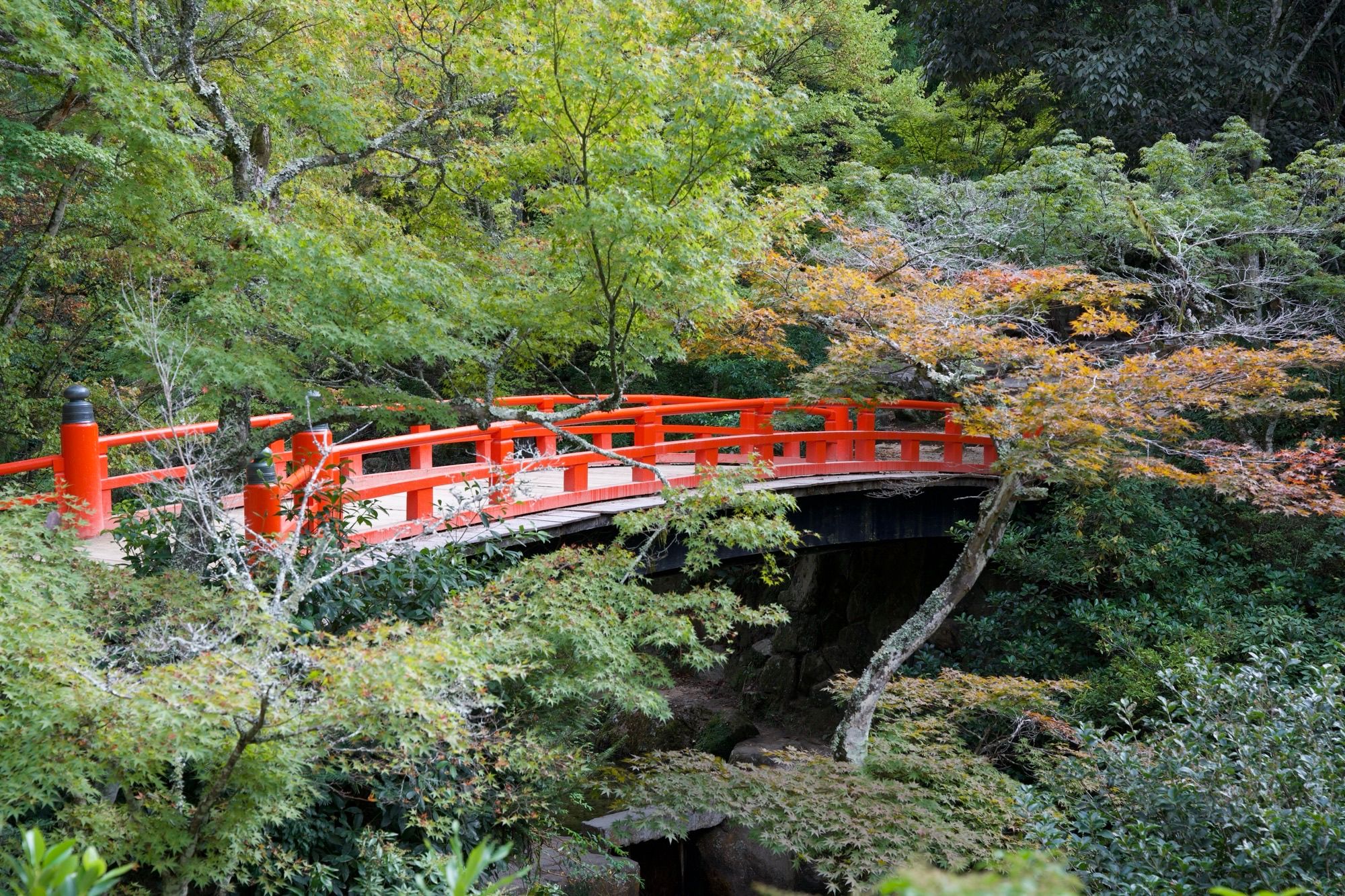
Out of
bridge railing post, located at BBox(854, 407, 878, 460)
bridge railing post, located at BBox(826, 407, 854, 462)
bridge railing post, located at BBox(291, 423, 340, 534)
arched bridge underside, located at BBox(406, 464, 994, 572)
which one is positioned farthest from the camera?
bridge railing post, located at BBox(854, 407, 878, 460)

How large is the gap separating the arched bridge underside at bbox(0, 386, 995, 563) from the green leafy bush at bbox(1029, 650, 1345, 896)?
13.7 feet

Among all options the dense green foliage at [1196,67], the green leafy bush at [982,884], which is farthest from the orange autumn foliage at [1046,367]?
the green leafy bush at [982,884]

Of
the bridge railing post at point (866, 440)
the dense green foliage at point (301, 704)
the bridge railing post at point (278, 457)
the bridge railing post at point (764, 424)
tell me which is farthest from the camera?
the bridge railing post at point (866, 440)

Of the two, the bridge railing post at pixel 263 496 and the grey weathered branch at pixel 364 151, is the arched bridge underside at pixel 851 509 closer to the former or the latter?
the bridge railing post at pixel 263 496

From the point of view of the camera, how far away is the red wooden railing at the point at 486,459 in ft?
23.2

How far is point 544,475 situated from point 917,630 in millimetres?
4556

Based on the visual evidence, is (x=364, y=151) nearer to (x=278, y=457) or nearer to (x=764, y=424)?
(x=278, y=457)

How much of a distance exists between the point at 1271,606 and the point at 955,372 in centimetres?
441

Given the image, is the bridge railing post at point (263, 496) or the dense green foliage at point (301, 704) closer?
the dense green foliage at point (301, 704)

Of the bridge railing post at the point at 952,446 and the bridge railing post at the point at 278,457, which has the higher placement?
the bridge railing post at the point at 278,457

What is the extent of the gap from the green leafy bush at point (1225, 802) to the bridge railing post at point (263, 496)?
499cm

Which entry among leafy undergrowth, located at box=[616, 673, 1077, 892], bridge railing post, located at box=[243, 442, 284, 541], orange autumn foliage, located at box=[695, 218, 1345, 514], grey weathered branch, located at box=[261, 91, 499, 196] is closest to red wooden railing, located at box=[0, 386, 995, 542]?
bridge railing post, located at box=[243, 442, 284, 541]

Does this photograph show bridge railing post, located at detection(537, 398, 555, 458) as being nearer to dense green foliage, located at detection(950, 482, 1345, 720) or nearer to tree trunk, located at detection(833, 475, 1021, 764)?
tree trunk, located at detection(833, 475, 1021, 764)

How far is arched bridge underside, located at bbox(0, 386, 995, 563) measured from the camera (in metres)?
7.25
